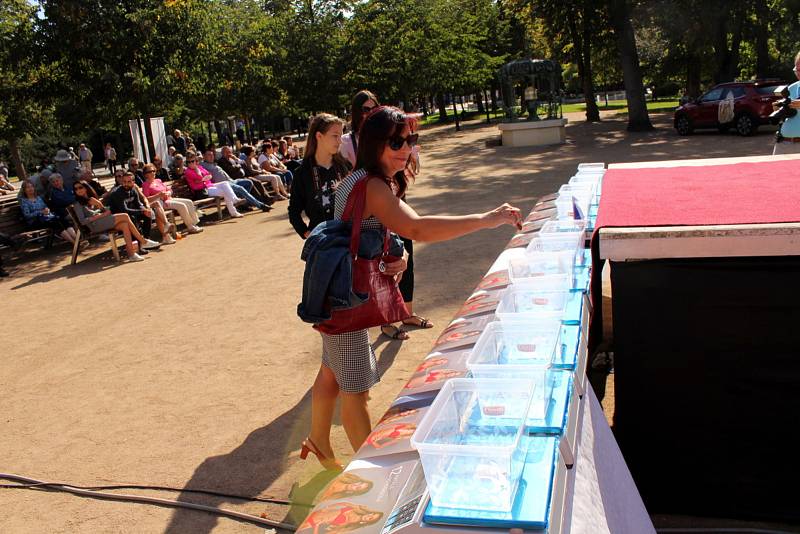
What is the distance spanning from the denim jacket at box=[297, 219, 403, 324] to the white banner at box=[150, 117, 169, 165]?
13.9 metres

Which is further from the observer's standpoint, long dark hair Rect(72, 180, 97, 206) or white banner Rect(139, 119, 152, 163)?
white banner Rect(139, 119, 152, 163)

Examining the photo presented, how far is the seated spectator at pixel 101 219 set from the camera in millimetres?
10328

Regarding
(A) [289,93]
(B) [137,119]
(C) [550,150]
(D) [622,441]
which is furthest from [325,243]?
(A) [289,93]

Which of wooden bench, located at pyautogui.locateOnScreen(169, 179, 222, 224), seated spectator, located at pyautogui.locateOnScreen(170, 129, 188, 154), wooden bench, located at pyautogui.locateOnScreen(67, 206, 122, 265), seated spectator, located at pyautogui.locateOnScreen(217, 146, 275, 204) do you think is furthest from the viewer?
seated spectator, located at pyautogui.locateOnScreen(170, 129, 188, 154)

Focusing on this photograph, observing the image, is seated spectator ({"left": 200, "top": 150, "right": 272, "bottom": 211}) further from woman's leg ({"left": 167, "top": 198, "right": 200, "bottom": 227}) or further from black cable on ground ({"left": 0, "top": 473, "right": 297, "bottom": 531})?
black cable on ground ({"left": 0, "top": 473, "right": 297, "bottom": 531})

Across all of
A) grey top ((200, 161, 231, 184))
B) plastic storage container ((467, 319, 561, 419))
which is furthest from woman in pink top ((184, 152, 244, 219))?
plastic storage container ((467, 319, 561, 419))

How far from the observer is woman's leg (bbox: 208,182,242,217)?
1371 cm

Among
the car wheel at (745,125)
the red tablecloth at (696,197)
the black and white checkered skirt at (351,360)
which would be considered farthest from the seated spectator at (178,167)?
the car wheel at (745,125)

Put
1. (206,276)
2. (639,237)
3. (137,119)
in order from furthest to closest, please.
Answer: (137,119) → (206,276) → (639,237)

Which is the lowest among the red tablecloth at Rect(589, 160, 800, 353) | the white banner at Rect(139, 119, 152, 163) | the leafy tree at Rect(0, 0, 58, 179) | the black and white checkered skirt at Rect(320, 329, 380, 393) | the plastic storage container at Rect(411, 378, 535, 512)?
the black and white checkered skirt at Rect(320, 329, 380, 393)

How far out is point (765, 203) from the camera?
3244mm

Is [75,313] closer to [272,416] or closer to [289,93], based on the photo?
[272,416]

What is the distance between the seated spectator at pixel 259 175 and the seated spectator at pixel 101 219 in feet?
16.4

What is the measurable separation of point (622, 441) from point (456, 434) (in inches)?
65.1
